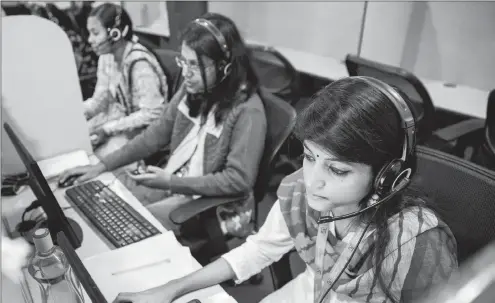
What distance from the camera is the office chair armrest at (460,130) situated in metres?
1.94

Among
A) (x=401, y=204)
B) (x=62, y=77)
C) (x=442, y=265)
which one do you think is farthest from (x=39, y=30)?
(x=442, y=265)

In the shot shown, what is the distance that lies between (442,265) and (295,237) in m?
0.34

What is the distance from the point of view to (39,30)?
55.9 inches

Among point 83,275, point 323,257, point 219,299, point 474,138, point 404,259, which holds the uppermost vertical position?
point 83,275

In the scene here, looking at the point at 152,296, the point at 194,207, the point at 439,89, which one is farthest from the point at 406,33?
the point at 152,296

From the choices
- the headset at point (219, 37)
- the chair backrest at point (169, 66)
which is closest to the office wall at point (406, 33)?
the chair backrest at point (169, 66)

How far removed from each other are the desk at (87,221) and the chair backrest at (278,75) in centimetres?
146

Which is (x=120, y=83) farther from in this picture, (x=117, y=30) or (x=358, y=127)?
(x=358, y=127)

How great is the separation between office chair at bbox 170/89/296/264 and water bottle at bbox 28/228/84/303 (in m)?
0.45

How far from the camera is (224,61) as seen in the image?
141cm

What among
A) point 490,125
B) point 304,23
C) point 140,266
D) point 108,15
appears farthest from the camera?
point 304,23

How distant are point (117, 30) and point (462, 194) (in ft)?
5.79

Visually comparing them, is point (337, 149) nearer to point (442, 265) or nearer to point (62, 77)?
point (442, 265)

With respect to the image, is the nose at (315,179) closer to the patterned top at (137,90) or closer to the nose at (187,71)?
the nose at (187,71)
